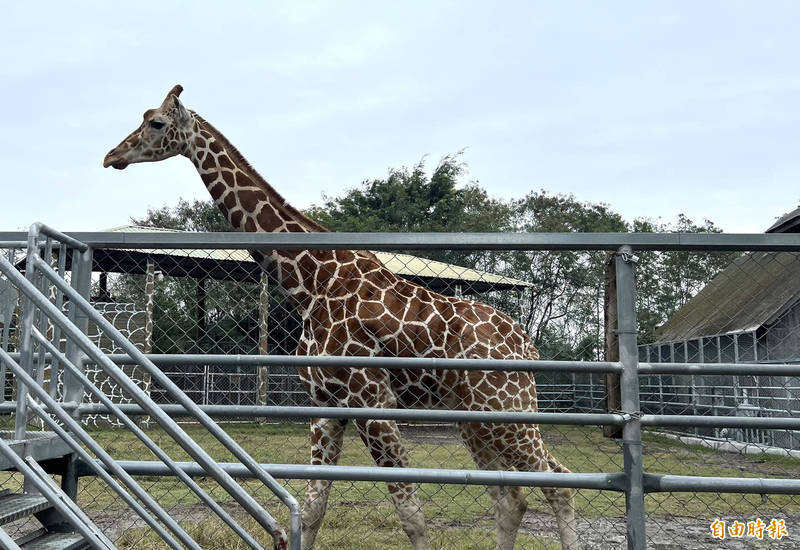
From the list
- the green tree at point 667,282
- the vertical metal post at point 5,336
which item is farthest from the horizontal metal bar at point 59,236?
the green tree at point 667,282

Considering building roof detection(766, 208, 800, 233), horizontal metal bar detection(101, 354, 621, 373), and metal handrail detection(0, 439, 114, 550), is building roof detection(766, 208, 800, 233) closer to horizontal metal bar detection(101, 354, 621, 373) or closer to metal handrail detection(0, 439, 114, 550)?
horizontal metal bar detection(101, 354, 621, 373)

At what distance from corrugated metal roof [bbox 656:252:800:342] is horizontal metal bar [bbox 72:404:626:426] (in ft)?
28.3

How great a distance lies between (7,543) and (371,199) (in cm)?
2411

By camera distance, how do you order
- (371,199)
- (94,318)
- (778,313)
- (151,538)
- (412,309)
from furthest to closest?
(371,199), (778,313), (151,538), (412,309), (94,318)

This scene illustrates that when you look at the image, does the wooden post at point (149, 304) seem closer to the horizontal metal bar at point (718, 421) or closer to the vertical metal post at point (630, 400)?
the vertical metal post at point (630, 400)

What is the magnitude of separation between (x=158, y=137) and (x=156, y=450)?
10.6ft

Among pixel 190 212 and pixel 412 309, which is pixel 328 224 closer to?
pixel 190 212

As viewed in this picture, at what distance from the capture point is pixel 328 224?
25969 mm

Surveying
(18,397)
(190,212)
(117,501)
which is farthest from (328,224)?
(18,397)

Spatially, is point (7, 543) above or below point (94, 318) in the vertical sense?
below

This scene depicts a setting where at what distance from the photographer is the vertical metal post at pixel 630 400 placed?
2.85 m

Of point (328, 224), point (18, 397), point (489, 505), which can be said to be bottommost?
point (489, 505)

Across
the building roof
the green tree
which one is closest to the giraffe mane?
the building roof

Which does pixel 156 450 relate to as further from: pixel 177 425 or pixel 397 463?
pixel 397 463
